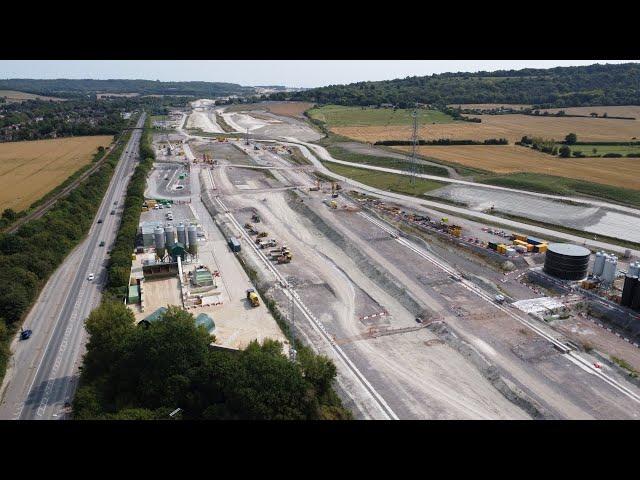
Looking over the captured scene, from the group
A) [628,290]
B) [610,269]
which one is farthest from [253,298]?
[610,269]

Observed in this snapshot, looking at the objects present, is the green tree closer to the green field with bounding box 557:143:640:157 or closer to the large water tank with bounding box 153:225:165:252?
the green field with bounding box 557:143:640:157

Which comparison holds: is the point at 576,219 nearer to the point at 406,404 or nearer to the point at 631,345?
the point at 631,345

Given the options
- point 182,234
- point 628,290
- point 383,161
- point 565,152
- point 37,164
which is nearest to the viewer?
point 628,290

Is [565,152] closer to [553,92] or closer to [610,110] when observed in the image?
[610,110]

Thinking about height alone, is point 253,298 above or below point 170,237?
below

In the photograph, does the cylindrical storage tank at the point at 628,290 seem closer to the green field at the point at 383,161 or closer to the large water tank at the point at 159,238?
the large water tank at the point at 159,238

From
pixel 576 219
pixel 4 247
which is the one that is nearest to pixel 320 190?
pixel 576 219
